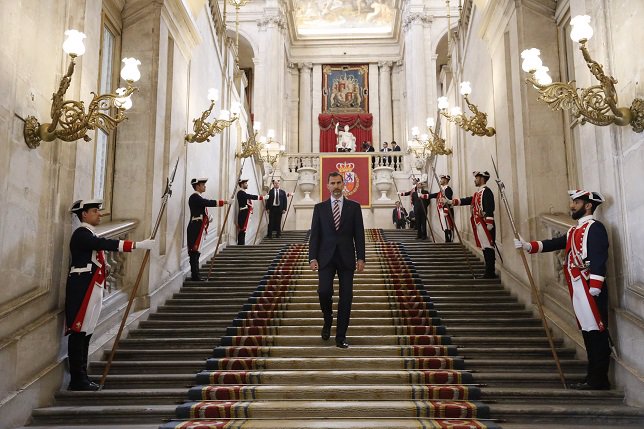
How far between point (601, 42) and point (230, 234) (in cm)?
900

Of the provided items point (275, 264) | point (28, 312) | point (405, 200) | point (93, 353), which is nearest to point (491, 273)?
point (275, 264)

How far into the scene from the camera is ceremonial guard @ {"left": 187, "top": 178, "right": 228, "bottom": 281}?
29.4 feet

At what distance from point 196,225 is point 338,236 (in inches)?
147

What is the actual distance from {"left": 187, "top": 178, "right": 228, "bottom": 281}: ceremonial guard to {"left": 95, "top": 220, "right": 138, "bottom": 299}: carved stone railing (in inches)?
63.3

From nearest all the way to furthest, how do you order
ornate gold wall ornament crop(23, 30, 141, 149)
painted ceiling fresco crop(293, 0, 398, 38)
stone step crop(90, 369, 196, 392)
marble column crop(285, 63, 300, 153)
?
1. ornate gold wall ornament crop(23, 30, 141, 149)
2. stone step crop(90, 369, 196, 392)
3. marble column crop(285, 63, 300, 153)
4. painted ceiling fresco crop(293, 0, 398, 38)

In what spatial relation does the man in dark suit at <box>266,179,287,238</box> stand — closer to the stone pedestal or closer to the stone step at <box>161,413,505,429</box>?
the stone pedestal

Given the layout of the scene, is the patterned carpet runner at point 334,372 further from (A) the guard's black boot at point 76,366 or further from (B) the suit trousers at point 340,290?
(A) the guard's black boot at point 76,366

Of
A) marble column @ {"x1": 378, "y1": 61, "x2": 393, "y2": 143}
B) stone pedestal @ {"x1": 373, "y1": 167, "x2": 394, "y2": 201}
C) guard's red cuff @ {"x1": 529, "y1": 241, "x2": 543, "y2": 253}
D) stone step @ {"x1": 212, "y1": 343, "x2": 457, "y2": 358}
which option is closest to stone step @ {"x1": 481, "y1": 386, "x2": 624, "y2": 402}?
stone step @ {"x1": 212, "y1": 343, "x2": 457, "y2": 358}

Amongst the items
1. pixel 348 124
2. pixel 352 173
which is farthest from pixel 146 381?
pixel 348 124

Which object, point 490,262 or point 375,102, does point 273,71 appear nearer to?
point 375,102

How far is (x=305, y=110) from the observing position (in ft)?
88.6

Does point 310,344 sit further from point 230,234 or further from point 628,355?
point 230,234

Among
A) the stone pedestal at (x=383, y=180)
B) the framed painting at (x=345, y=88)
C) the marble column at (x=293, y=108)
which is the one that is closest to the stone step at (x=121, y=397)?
the stone pedestal at (x=383, y=180)

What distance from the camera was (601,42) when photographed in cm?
551
